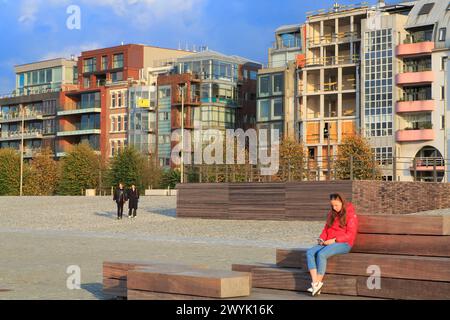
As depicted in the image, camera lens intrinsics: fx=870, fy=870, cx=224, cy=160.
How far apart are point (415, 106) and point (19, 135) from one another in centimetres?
6100

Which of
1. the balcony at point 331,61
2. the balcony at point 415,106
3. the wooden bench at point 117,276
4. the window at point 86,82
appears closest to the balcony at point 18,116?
the window at point 86,82

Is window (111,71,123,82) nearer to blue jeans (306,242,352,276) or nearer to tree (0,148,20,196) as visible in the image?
tree (0,148,20,196)

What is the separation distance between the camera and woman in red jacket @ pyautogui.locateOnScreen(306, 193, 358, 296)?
9.65 metres

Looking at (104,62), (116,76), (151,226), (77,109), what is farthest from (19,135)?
(151,226)

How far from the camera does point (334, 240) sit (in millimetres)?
9938

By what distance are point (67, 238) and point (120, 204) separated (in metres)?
11.3

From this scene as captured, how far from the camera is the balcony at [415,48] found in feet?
248

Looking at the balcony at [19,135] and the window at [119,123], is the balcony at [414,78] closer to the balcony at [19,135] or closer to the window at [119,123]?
the window at [119,123]

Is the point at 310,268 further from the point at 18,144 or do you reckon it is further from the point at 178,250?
the point at 18,144

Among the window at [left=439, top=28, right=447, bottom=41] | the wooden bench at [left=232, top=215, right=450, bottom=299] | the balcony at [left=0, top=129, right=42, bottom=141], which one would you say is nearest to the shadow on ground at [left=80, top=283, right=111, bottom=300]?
the wooden bench at [left=232, top=215, right=450, bottom=299]

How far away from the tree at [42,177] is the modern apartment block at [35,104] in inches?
485

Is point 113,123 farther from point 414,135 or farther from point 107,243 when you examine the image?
point 107,243

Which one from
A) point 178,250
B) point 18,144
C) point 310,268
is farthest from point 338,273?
point 18,144

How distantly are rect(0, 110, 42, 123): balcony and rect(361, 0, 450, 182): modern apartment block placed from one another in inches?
2027
